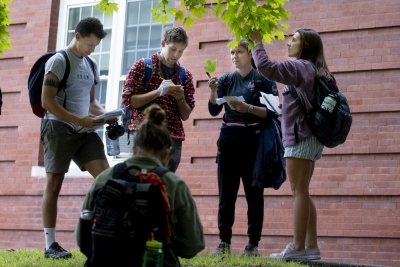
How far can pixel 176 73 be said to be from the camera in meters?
7.48

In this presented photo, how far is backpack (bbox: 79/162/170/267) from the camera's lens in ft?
13.1

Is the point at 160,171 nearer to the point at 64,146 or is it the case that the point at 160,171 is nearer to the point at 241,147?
the point at 64,146

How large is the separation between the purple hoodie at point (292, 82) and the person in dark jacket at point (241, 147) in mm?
444

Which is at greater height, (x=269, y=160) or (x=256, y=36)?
(x=256, y=36)

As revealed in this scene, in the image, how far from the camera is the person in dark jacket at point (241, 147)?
7477mm

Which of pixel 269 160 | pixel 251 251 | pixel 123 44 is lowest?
pixel 251 251

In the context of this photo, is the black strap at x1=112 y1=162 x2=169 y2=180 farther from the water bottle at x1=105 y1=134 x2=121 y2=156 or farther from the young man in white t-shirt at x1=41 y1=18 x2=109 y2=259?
the water bottle at x1=105 y1=134 x2=121 y2=156

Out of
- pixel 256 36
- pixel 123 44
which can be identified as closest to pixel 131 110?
pixel 256 36

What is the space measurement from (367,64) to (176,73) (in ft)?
8.52

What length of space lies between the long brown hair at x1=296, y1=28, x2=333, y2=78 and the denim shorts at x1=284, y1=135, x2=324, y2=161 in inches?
23.9

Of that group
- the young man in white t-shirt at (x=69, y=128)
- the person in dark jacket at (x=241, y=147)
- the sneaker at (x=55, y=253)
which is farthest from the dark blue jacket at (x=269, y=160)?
the sneaker at (x=55, y=253)

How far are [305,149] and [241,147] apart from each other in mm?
833

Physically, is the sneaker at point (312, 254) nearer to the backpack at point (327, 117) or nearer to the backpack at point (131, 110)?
the backpack at point (327, 117)

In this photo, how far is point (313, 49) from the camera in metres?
7.13
